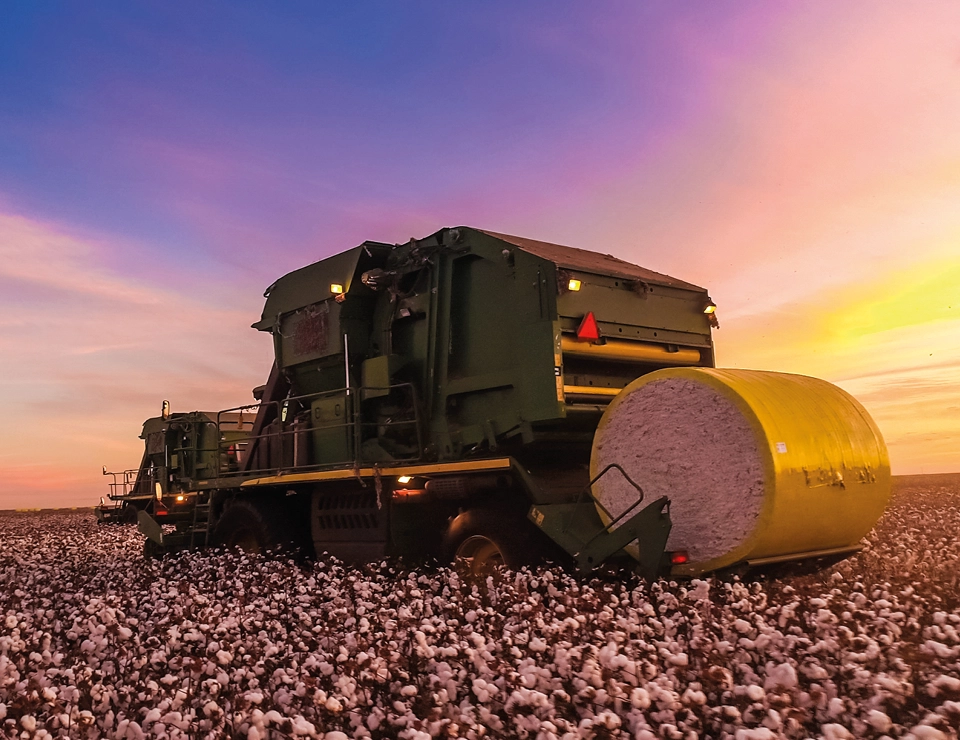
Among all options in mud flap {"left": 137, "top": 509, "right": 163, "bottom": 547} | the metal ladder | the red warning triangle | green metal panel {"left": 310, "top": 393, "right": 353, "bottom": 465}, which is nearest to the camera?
the red warning triangle

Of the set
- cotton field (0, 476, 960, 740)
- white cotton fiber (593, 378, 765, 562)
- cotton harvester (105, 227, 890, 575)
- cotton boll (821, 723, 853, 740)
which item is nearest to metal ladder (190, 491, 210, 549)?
cotton harvester (105, 227, 890, 575)

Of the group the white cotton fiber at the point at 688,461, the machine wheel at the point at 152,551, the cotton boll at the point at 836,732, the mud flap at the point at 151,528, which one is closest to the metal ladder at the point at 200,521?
the mud flap at the point at 151,528

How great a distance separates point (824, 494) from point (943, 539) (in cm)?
694

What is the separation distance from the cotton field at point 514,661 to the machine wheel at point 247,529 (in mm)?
2843

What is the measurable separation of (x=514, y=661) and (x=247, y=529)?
8.62 meters

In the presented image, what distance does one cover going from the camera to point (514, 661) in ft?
22.0

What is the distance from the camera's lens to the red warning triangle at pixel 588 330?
33.3ft

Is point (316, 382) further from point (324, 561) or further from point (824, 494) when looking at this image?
point (824, 494)

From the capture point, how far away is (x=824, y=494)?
27.0 feet

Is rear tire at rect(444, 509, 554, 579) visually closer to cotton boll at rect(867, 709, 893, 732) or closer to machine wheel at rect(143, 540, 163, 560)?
cotton boll at rect(867, 709, 893, 732)

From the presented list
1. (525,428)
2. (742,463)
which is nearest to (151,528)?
(525,428)

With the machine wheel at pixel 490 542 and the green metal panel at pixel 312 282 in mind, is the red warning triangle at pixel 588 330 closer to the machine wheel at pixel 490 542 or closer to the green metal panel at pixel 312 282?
the machine wheel at pixel 490 542

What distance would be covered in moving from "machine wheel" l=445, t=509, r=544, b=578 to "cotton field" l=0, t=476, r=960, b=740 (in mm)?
298

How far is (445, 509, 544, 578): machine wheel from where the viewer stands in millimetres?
9219
